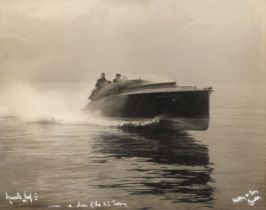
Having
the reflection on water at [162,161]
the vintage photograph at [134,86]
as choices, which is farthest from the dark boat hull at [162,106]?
the reflection on water at [162,161]

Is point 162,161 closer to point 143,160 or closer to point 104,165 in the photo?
point 143,160

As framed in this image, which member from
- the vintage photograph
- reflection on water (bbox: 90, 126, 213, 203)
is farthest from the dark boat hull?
reflection on water (bbox: 90, 126, 213, 203)

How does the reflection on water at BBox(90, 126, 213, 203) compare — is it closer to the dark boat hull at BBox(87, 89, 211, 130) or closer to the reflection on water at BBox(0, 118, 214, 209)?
the reflection on water at BBox(0, 118, 214, 209)

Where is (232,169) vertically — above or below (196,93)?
below

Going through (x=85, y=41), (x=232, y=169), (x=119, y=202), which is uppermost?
(x=85, y=41)

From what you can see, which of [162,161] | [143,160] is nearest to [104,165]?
[143,160]

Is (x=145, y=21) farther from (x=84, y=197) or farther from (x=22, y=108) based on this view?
(x=84, y=197)

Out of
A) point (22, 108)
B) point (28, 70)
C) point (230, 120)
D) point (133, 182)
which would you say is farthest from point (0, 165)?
→ point (230, 120)
